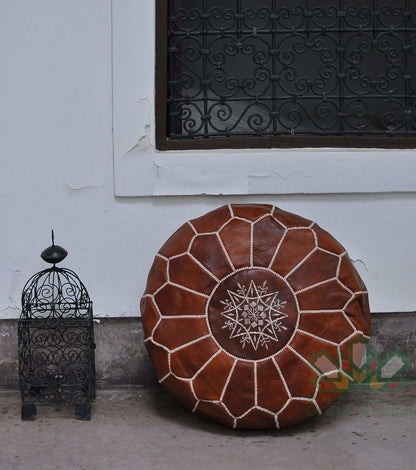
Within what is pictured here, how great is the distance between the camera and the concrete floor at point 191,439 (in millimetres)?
3857

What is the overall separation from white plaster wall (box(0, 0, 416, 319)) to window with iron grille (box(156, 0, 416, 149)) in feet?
0.66

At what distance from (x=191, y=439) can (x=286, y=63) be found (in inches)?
86.5

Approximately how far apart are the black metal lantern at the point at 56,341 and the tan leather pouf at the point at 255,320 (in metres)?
0.42

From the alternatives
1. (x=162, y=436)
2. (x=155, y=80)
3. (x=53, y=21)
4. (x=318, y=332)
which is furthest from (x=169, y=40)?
(x=162, y=436)

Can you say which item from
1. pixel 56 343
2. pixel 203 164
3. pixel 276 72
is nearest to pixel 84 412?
pixel 56 343

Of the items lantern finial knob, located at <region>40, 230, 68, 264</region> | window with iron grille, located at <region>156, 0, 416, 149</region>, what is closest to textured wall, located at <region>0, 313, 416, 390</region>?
lantern finial knob, located at <region>40, 230, 68, 264</region>

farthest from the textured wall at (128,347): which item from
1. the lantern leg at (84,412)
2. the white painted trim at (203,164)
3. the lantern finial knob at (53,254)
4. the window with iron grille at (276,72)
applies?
the window with iron grille at (276,72)

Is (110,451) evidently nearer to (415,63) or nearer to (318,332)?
(318,332)

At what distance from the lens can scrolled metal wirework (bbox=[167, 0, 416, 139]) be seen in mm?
4781

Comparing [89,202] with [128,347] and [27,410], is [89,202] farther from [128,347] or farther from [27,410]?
[27,410]

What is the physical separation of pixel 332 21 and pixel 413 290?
64.8 inches

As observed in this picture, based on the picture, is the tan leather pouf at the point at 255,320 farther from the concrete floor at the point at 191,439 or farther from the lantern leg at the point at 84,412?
the lantern leg at the point at 84,412

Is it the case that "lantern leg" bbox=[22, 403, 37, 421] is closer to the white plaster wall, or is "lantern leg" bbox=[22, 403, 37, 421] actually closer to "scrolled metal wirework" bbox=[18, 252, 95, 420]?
"scrolled metal wirework" bbox=[18, 252, 95, 420]

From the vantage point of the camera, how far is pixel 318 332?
415cm
